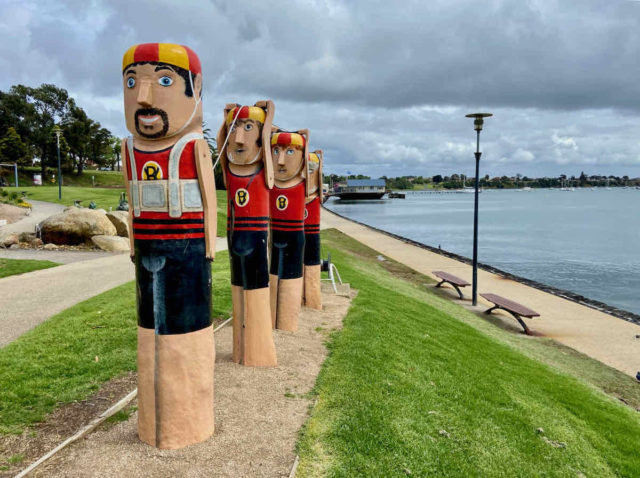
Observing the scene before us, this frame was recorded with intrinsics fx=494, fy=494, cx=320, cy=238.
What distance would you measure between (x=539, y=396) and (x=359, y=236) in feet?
107

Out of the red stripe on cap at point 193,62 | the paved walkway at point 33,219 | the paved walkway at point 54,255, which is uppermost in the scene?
the red stripe on cap at point 193,62

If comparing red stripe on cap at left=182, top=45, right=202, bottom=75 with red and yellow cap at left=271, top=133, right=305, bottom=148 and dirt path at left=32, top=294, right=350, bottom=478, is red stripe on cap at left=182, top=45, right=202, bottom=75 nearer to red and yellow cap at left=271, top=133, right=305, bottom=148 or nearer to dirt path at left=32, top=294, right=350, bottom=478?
dirt path at left=32, top=294, right=350, bottom=478

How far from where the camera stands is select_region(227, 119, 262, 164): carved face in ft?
22.9

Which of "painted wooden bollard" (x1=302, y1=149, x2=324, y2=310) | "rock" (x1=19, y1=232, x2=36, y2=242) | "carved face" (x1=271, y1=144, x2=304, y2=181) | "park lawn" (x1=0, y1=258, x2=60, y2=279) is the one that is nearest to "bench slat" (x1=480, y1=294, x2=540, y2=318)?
"painted wooden bollard" (x1=302, y1=149, x2=324, y2=310)

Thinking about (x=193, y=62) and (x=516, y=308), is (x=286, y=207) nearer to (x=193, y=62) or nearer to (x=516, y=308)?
(x=193, y=62)

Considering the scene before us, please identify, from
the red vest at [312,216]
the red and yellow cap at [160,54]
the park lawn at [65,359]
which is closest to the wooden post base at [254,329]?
the park lawn at [65,359]

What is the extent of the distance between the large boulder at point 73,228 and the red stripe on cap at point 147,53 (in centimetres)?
1647

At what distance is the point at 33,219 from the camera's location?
2623 cm

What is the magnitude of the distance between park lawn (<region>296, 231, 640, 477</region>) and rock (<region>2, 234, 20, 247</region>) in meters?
15.5

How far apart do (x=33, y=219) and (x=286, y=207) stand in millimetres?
22706

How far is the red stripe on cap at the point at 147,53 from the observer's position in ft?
15.3

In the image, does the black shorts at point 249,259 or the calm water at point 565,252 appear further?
the calm water at point 565,252

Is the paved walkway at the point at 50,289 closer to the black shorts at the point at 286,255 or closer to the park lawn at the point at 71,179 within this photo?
the black shorts at the point at 286,255

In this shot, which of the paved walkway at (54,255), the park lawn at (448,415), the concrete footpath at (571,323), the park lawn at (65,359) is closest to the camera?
the park lawn at (448,415)
